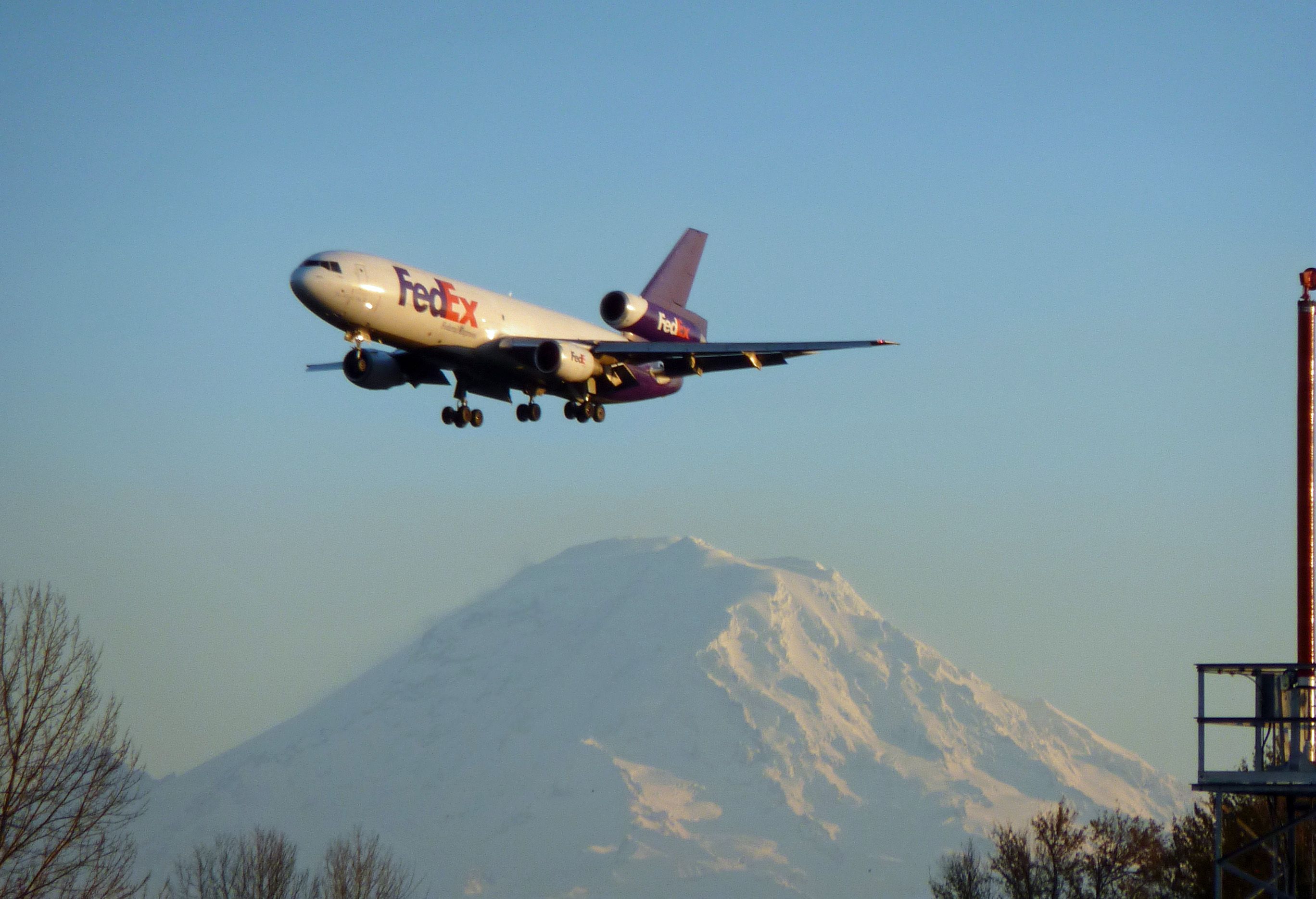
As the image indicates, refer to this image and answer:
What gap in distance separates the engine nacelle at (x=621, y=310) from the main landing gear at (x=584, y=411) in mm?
2495

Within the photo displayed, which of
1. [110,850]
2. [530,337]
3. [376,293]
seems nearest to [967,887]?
[530,337]

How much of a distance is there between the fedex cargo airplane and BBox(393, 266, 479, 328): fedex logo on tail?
0.03 m

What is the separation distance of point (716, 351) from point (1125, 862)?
28.6 metres

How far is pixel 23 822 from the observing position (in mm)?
26000

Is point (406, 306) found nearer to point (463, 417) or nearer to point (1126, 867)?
point (463, 417)

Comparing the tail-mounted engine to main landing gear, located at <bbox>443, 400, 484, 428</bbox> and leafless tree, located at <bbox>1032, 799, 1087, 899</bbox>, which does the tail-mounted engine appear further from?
leafless tree, located at <bbox>1032, 799, 1087, 899</bbox>

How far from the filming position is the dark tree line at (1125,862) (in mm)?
50375

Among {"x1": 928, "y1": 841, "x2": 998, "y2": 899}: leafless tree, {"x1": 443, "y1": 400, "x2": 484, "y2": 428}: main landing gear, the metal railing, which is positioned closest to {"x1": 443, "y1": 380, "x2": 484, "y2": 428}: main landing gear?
{"x1": 443, "y1": 400, "x2": 484, "y2": 428}: main landing gear

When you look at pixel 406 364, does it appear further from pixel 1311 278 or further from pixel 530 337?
pixel 1311 278

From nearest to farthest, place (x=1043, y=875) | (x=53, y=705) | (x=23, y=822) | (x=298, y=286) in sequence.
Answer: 1. (x=23, y=822)
2. (x=53, y=705)
3. (x=298, y=286)
4. (x=1043, y=875)

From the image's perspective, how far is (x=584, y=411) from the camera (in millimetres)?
46438

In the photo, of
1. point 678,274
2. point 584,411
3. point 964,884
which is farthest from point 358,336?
point 964,884

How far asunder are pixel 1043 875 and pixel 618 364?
2983 centimetres

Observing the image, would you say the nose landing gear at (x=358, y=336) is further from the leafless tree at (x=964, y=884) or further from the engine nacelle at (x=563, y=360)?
the leafless tree at (x=964, y=884)
